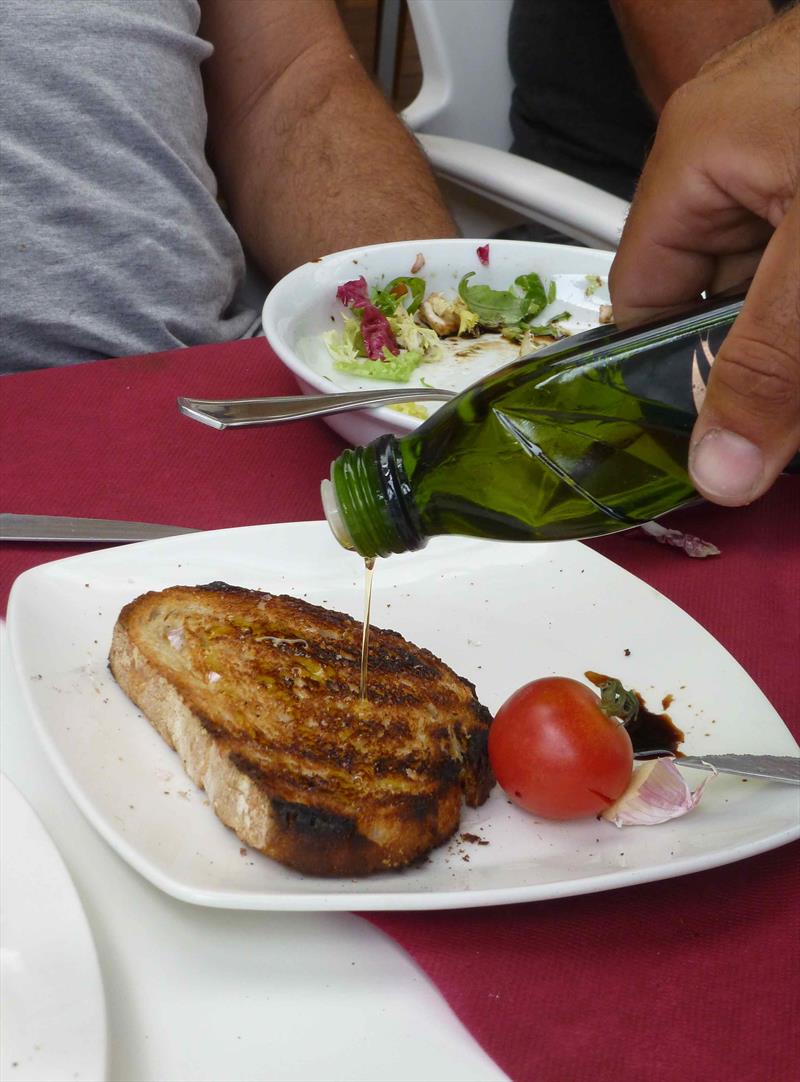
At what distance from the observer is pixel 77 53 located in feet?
5.38

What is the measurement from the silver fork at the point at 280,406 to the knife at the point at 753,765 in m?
0.57

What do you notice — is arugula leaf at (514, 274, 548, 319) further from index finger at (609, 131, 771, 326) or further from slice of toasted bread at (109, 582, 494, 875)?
slice of toasted bread at (109, 582, 494, 875)

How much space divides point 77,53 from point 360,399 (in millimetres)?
832

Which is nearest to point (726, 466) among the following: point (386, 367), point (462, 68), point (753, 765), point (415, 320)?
point (753, 765)

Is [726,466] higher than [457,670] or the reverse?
higher

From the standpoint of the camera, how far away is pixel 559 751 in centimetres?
79

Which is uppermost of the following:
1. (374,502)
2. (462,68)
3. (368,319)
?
(462,68)

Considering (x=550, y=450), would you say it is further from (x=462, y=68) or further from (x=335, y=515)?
(x=462, y=68)

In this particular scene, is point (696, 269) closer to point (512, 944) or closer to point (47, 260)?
point (512, 944)

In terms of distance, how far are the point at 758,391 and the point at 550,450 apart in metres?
0.20

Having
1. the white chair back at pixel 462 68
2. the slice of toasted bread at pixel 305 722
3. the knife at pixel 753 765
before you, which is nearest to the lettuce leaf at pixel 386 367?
the slice of toasted bread at pixel 305 722

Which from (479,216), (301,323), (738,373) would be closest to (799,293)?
(738,373)

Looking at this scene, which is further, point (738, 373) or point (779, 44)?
point (779, 44)

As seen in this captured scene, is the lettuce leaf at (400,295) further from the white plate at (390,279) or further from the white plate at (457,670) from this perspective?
the white plate at (457,670)
